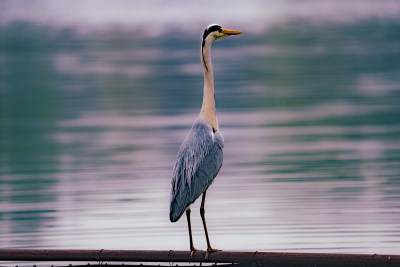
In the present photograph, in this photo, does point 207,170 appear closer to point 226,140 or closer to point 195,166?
point 195,166

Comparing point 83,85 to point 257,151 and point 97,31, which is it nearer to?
point 257,151

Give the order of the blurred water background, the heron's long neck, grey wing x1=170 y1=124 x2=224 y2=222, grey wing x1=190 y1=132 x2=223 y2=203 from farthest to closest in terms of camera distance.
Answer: the blurred water background
the heron's long neck
grey wing x1=190 y1=132 x2=223 y2=203
grey wing x1=170 y1=124 x2=224 y2=222

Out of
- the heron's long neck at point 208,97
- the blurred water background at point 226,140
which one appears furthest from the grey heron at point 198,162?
the blurred water background at point 226,140

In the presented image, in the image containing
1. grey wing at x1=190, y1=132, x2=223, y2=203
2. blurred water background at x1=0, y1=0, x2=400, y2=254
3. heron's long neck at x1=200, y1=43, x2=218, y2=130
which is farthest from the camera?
blurred water background at x1=0, y1=0, x2=400, y2=254

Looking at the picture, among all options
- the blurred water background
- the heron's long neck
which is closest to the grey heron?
the heron's long neck

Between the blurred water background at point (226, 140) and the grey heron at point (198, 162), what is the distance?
1.43m

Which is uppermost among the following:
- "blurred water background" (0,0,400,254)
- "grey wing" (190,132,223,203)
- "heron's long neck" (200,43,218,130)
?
"heron's long neck" (200,43,218,130)

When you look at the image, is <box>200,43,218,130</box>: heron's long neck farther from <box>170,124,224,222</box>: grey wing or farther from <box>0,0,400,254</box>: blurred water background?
<box>0,0,400,254</box>: blurred water background

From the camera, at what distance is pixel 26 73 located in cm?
2316

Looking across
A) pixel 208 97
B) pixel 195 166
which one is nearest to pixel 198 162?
pixel 195 166

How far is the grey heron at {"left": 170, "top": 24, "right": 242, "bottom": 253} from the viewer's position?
604 centimetres

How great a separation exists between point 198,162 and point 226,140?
6.48 metres

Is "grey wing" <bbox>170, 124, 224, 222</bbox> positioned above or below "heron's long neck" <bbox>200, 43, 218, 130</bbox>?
below

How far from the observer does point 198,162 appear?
6.21 metres
